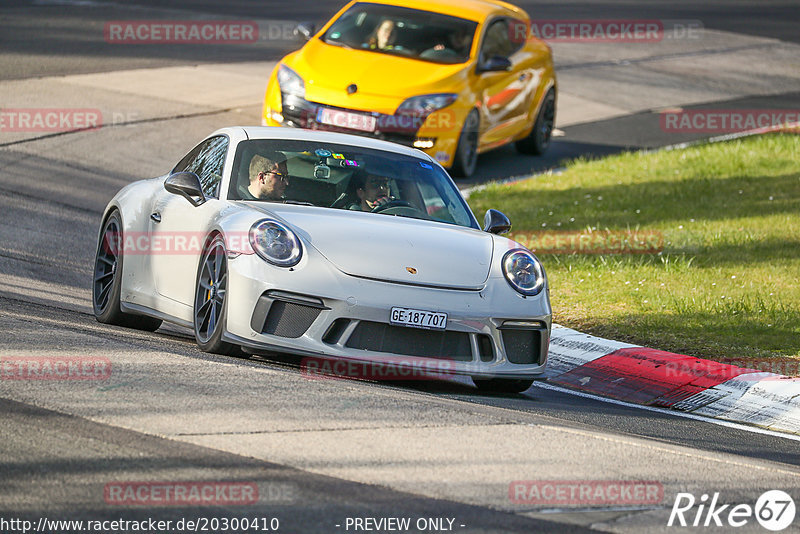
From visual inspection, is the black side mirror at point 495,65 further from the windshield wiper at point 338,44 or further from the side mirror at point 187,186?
the side mirror at point 187,186

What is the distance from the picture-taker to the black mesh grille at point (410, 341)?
7.31 m

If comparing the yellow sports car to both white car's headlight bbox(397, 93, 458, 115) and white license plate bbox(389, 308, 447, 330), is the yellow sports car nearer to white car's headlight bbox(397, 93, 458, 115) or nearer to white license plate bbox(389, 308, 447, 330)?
white car's headlight bbox(397, 93, 458, 115)

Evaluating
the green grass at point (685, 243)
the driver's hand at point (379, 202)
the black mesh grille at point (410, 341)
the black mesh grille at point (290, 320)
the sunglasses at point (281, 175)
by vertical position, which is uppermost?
the sunglasses at point (281, 175)

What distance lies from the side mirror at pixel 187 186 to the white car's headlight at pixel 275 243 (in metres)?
0.83

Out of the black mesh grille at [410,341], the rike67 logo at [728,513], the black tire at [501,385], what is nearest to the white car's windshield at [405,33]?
the black tire at [501,385]

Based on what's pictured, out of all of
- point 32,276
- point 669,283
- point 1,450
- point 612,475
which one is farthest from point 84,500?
point 669,283

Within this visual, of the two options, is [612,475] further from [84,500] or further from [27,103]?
[27,103]

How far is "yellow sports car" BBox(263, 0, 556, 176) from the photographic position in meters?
14.8

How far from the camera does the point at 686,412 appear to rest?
8.55 meters

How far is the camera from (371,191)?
336 inches

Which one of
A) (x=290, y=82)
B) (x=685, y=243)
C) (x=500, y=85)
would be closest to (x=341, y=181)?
(x=685, y=243)

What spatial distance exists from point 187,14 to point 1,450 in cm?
2198

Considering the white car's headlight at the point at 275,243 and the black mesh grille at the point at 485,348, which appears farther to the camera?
the black mesh grille at the point at 485,348

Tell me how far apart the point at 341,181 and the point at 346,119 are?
6.27m
